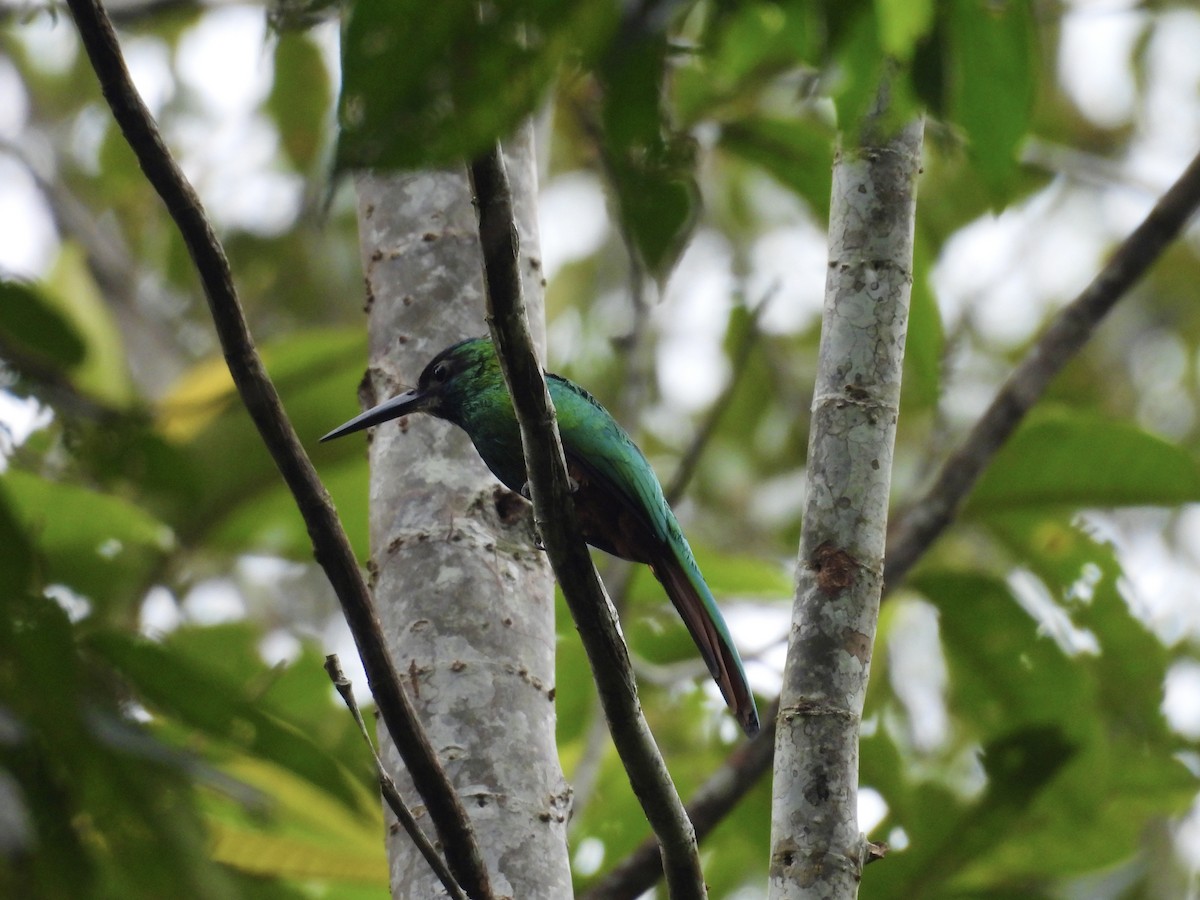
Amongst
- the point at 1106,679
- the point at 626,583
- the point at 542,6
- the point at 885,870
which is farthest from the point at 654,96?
the point at 1106,679

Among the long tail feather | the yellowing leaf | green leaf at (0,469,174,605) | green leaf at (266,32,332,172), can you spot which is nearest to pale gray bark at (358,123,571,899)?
the long tail feather

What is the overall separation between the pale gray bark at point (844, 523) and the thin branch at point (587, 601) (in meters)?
0.17

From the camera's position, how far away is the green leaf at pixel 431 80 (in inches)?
38.9

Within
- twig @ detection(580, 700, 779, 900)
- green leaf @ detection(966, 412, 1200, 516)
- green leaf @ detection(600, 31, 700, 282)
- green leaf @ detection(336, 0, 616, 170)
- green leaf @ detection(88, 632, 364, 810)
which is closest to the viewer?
green leaf @ detection(336, 0, 616, 170)

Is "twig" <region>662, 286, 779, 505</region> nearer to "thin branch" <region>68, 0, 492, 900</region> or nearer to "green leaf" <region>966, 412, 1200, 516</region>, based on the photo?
"green leaf" <region>966, 412, 1200, 516</region>

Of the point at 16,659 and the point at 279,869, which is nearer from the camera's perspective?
the point at 16,659

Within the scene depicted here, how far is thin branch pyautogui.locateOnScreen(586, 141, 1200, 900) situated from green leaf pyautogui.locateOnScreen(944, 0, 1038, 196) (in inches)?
76.0

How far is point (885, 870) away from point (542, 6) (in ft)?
11.7

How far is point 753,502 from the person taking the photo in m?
9.59

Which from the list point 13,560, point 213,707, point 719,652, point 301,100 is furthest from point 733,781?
point 301,100

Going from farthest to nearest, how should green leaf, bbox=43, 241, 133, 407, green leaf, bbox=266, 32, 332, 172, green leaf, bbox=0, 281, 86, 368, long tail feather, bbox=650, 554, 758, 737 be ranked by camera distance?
green leaf, bbox=266, 32, 332, 172 < green leaf, bbox=43, 241, 133, 407 < long tail feather, bbox=650, 554, 758, 737 < green leaf, bbox=0, 281, 86, 368

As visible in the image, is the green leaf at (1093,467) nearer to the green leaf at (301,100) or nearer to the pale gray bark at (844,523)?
the pale gray bark at (844,523)

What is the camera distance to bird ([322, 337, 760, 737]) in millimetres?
3029

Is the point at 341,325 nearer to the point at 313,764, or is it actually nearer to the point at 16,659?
the point at 313,764
